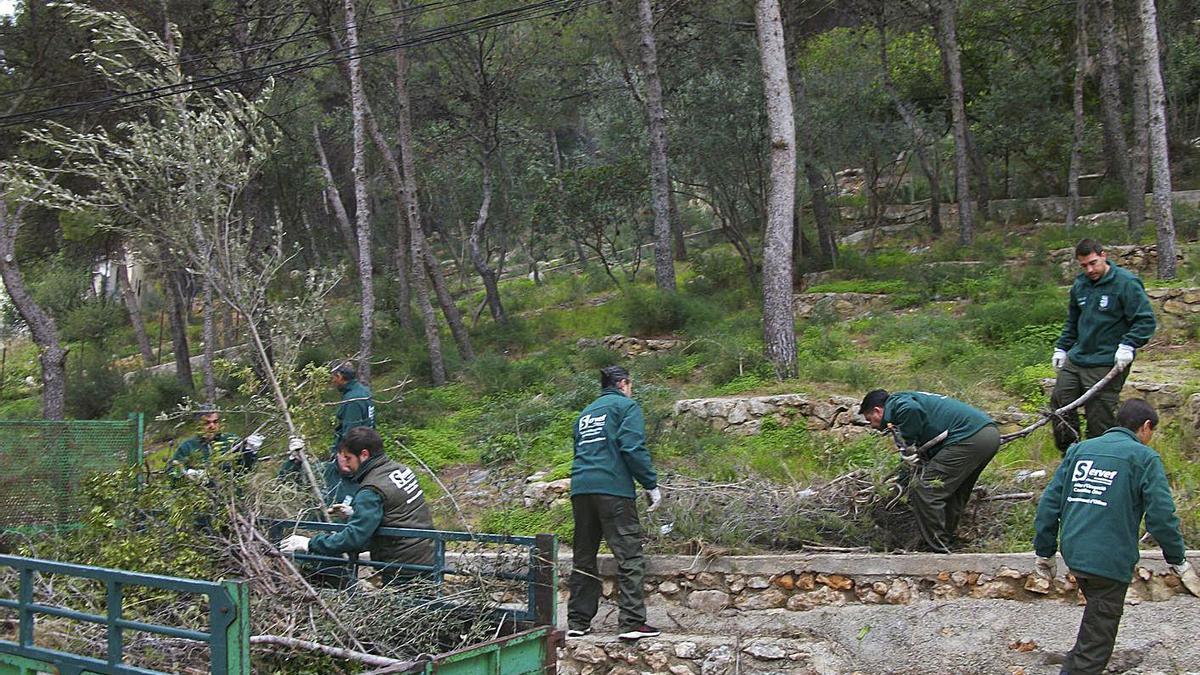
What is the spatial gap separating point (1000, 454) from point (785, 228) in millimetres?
4653

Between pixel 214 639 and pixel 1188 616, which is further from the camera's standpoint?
pixel 1188 616

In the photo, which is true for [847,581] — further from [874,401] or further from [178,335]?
→ [178,335]

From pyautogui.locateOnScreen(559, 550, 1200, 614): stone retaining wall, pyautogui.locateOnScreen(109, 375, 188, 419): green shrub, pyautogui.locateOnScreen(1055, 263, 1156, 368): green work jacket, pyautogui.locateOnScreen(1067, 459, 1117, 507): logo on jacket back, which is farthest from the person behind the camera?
pyautogui.locateOnScreen(109, 375, 188, 419): green shrub

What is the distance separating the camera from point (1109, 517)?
5.69m

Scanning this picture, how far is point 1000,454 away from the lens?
938 centimetres

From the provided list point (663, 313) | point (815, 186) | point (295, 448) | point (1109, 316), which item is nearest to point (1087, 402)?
point (1109, 316)

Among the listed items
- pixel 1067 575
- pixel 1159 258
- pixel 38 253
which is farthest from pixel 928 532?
pixel 38 253

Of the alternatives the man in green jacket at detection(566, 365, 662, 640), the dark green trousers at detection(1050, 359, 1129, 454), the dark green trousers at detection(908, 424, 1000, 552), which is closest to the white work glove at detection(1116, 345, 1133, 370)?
the dark green trousers at detection(1050, 359, 1129, 454)

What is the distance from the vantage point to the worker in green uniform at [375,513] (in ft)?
20.1

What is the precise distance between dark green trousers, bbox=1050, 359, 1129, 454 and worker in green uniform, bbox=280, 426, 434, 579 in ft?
17.2

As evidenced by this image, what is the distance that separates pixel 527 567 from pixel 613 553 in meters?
1.66

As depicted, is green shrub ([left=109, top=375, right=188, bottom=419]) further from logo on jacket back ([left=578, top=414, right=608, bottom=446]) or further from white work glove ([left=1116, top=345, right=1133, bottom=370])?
white work glove ([left=1116, top=345, right=1133, bottom=370])

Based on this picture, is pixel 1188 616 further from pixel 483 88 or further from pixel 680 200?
pixel 680 200

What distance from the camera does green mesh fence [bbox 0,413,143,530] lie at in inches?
362
